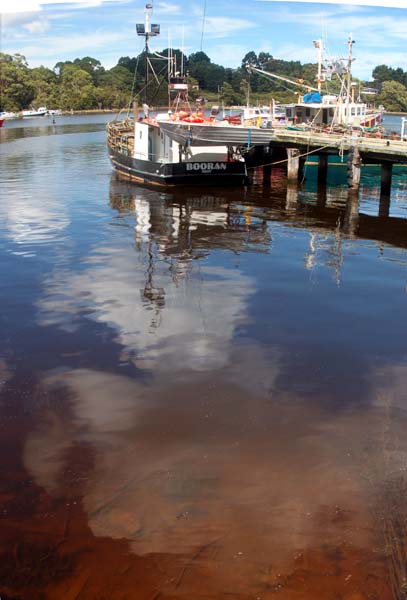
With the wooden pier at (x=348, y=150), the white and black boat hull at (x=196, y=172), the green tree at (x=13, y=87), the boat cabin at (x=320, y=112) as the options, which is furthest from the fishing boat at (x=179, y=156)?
the green tree at (x=13, y=87)

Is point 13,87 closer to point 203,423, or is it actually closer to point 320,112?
point 320,112

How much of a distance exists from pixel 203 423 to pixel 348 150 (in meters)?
28.0

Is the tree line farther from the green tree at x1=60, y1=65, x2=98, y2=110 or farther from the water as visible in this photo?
the water

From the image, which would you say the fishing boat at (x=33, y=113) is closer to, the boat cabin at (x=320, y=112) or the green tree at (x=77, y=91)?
the green tree at (x=77, y=91)

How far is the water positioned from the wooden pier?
1102 centimetres

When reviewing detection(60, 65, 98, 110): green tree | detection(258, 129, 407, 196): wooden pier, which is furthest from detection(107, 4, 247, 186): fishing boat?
detection(60, 65, 98, 110): green tree

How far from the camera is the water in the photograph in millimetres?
7023

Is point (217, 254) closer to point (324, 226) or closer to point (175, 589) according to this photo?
point (324, 226)

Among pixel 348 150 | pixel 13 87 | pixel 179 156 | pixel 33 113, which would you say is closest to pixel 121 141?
pixel 179 156

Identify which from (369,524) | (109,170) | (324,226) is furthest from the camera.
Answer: (109,170)

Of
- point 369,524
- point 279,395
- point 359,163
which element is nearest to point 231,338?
point 279,395

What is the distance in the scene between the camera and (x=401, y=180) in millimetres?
45312

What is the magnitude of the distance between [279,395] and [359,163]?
26.1 m

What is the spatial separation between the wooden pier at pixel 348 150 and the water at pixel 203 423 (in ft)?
36.2
